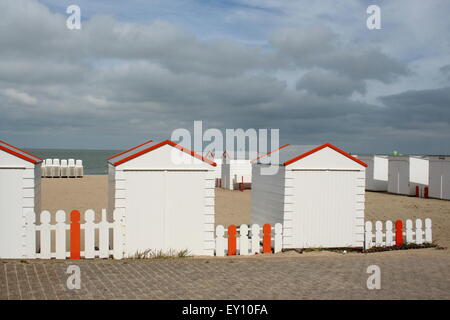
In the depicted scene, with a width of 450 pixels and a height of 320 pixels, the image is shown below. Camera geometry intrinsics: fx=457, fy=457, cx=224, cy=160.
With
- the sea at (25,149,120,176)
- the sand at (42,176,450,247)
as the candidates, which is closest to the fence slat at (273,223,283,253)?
the sand at (42,176,450,247)

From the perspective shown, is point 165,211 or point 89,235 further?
point 165,211

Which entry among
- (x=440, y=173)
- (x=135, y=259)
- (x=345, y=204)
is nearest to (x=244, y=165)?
(x=440, y=173)

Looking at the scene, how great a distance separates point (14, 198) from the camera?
9.83 m

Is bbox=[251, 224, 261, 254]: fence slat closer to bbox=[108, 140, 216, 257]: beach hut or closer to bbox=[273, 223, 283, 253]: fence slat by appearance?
bbox=[273, 223, 283, 253]: fence slat

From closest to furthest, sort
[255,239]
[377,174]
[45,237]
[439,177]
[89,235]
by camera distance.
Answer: [45,237]
[89,235]
[255,239]
[439,177]
[377,174]

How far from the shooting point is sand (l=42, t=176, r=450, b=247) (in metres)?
18.2

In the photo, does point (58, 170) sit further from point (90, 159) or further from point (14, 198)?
point (90, 159)

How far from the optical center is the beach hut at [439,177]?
26828 millimetres

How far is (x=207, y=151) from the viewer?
35469mm

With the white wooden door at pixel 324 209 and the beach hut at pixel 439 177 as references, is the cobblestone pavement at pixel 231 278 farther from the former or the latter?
the beach hut at pixel 439 177

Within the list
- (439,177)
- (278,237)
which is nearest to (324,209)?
(278,237)

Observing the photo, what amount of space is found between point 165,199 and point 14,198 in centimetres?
325

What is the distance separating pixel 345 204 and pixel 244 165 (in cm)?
2005
